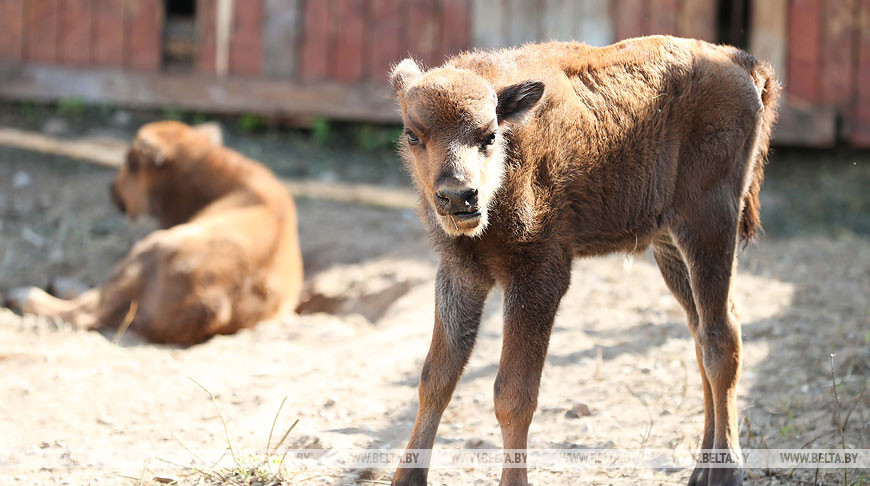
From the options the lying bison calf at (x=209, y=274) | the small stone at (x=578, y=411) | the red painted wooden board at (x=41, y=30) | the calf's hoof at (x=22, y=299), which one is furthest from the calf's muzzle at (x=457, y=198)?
the red painted wooden board at (x=41, y=30)

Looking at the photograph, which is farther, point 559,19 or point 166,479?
point 559,19

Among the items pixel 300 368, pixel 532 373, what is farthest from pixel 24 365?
pixel 532 373

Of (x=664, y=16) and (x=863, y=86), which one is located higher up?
(x=664, y=16)

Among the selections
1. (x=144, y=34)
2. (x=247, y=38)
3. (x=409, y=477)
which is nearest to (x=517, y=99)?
(x=409, y=477)

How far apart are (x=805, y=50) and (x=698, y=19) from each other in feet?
4.23

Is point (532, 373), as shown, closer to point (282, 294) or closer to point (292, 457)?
point (292, 457)

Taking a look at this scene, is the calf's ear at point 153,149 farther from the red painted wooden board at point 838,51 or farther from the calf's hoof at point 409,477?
the red painted wooden board at point 838,51

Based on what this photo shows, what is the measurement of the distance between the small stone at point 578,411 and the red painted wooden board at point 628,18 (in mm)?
7036

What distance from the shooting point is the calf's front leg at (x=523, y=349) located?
4242mm

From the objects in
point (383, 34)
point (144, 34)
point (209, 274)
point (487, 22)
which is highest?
point (487, 22)

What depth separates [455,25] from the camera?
38.6 ft

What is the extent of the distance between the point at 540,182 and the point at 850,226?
282 inches

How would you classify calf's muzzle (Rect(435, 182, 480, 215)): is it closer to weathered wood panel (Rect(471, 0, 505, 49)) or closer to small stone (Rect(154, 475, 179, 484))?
small stone (Rect(154, 475, 179, 484))

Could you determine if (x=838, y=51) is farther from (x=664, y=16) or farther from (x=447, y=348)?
(x=447, y=348)
